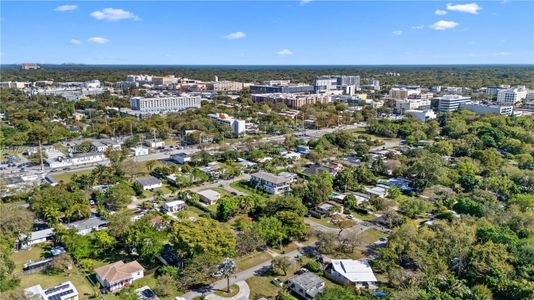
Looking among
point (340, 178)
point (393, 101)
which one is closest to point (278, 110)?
point (393, 101)

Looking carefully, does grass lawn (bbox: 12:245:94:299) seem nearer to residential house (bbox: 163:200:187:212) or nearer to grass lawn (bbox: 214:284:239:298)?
grass lawn (bbox: 214:284:239:298)

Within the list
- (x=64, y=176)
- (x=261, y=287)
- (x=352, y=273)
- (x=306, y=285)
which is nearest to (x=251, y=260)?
(x=261, y=287)

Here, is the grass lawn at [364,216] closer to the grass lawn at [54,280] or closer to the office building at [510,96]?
the grass lawn at [54,280]

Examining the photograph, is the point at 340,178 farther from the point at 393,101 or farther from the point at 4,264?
the point at 393,101

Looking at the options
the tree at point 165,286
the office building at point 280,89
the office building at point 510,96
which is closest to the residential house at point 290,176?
the tree at point 165,286

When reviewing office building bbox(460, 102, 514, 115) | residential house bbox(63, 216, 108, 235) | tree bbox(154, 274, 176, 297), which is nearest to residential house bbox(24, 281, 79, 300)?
tree bbox(154, 274, 176, 297)

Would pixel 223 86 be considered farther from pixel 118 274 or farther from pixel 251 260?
pixel 118 274

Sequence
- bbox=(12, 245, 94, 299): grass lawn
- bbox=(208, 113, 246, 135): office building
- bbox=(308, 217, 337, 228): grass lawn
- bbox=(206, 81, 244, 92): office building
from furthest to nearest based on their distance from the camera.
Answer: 1. bbox=(206, 81, 244, 92): office building
2. bbox=(208, 113, 246, 135): office building
3. bbox=(308, 217, 337, 228): grass lawn
4. bbox=(12, 245, 94, 299): grass lawn
